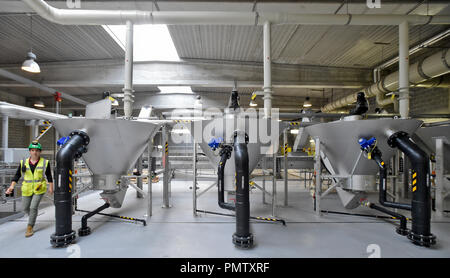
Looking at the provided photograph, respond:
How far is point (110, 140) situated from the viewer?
370 centimetres

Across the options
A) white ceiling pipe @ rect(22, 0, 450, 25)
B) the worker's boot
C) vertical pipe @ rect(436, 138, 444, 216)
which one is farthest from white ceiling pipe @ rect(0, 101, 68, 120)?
vertical pipe @ rect(436, 138, 444, 216)

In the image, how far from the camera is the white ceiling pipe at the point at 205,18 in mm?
4684

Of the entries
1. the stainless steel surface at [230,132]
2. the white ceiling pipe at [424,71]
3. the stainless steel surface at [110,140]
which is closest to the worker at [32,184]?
the stainless steel surface at [110,140]

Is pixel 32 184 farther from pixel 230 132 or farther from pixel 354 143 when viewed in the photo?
pixel 354 143

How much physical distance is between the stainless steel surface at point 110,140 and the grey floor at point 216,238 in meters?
1.08

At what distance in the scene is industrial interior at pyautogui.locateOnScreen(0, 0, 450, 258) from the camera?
10.2 ft

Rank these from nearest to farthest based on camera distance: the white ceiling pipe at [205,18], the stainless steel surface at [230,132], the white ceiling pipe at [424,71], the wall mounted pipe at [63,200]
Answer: the wall mounted pipe at [63,200] < the stainless steel surface at [230,132] < the white ceiling pipe at [205,18] < the white ceiling pipe at [424,71]

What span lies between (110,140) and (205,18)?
10.9ft

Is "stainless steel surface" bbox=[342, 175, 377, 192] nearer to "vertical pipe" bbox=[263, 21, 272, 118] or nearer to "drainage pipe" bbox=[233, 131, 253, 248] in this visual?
"vertical pipe" bbox=[263, 21, 272, 118]

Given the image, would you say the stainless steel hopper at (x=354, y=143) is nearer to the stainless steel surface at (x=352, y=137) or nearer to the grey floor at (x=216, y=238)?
the stainless steel surface at (x=352, y=137)

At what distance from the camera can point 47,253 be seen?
2.86 m

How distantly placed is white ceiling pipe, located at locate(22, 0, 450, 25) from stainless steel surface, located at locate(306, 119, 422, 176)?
2.59m
